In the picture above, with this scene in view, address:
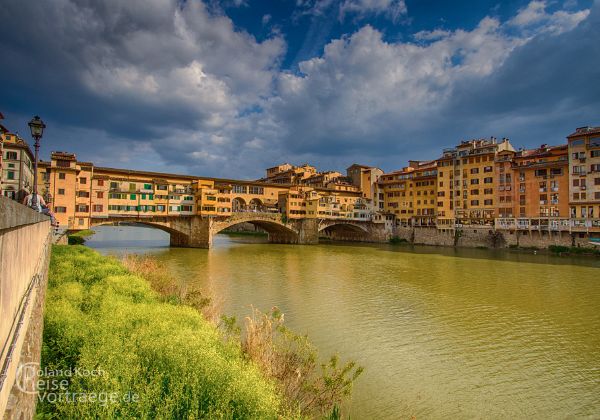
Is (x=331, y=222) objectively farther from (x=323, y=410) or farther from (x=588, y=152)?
(x=323, y=410)

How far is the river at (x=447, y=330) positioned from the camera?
1004 centimetres

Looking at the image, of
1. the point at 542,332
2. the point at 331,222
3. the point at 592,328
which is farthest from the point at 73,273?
the point at 331,222

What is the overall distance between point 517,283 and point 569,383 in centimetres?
1917

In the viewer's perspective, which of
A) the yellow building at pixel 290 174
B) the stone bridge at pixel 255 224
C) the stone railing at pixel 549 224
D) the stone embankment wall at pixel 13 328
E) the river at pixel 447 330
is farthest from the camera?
the yellow building at pixel 290 174

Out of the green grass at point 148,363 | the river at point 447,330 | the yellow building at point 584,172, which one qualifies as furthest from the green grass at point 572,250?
the green grass at point 148,363

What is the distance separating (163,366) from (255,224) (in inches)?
2378

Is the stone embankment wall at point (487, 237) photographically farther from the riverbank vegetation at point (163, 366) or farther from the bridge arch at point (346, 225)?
the riverbank vegetation at point (163, 366)

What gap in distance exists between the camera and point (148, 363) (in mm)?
6324

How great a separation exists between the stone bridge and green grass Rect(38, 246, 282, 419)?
4151 centimetres

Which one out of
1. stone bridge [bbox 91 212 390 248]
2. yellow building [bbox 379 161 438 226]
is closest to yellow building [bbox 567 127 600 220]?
yellow building [bbox 379 161 438 226]

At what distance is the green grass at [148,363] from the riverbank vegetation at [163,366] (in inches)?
0.6

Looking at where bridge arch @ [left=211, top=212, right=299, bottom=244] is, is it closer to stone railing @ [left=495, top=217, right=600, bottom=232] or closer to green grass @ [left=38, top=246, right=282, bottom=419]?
stone railing @ [left=495, top=217, right=600, bottom=232]

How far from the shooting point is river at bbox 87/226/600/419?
395 inches

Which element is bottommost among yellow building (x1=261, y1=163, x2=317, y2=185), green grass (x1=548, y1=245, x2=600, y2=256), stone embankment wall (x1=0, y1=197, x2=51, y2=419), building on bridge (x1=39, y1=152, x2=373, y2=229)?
green grass (x1=548, y1=245, x2=600, y2=256)
